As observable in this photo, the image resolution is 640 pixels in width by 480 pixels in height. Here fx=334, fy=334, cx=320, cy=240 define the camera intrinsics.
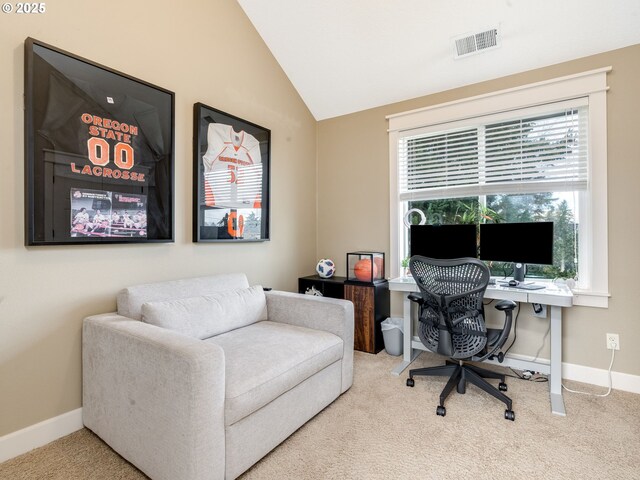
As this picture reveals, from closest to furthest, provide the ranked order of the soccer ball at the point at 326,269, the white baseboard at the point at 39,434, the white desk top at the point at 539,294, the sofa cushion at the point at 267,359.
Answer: the sofa cushion at the point at 267,359
the white baseboard at the point at 39,434
the white desk top at the point at 539,294
the soccer ball at the point at 326,269

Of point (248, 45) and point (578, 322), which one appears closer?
point (578, 322)

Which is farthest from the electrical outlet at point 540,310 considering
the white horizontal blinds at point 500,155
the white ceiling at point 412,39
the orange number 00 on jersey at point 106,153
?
the orange number 00 on jersey at point 106,153

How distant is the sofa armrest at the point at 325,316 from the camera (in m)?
2.25

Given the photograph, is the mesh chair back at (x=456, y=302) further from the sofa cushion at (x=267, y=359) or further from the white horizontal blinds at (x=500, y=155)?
the white horizontal blinds at (x=500, y=155)

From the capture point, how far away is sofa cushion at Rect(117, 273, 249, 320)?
1.91 metres

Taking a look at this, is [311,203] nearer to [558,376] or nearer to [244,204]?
[244,204]

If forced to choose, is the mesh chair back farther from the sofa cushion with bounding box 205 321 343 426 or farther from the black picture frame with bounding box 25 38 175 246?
the black picture frame with bounding box 25 38 175 246

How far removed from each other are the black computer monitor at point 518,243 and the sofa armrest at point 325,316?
1.26m

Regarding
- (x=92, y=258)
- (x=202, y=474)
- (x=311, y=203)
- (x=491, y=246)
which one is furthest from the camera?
(x=311, y=203)

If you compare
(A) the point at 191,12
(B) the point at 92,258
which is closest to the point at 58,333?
(B) the point at 92,258

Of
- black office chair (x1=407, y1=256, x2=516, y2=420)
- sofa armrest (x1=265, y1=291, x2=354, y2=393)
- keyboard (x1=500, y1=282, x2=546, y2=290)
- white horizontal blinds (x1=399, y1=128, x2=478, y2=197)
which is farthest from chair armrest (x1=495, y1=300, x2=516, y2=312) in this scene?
white horizontal blinds (x1=399, y1=128, x2=478, y2=197)

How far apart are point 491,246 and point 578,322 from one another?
842 mm

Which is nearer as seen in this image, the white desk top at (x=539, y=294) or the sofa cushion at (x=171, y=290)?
the sofa cushion at (x=171, y=290)

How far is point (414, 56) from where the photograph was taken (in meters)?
2.88
